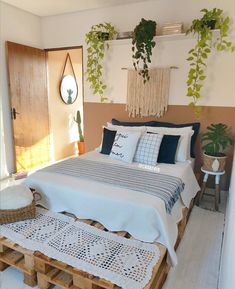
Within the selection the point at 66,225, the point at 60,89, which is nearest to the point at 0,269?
the point at 66,225

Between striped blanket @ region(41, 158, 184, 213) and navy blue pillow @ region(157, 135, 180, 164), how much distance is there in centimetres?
42

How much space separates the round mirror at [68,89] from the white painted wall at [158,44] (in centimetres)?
87

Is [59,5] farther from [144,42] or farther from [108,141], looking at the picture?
[108,141]

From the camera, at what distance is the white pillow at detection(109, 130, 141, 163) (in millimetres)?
2656

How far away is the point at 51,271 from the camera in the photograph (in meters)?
1.54

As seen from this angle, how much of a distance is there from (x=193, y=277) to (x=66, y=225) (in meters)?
1.04

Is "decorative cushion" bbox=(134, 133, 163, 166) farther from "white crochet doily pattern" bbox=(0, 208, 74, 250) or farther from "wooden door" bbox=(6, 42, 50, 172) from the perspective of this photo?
"wooden door" bbox=(6, 42, 50, 172)

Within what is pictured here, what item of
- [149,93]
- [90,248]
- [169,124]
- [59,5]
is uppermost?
[59,5]

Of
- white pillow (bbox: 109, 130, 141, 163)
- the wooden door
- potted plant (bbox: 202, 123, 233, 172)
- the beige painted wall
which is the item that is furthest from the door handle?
potted plant (bbox: 202, 123, 233, 172)

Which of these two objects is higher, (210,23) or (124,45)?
(210,23)

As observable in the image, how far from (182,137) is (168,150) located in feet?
0.96

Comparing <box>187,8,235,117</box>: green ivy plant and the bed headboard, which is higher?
<box>187,8,235,117</box>: green ivy plant

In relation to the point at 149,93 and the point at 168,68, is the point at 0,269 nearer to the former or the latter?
the point at 149,93

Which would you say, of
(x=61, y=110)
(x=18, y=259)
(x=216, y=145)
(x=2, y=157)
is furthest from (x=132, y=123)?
(x=18, y=259)
